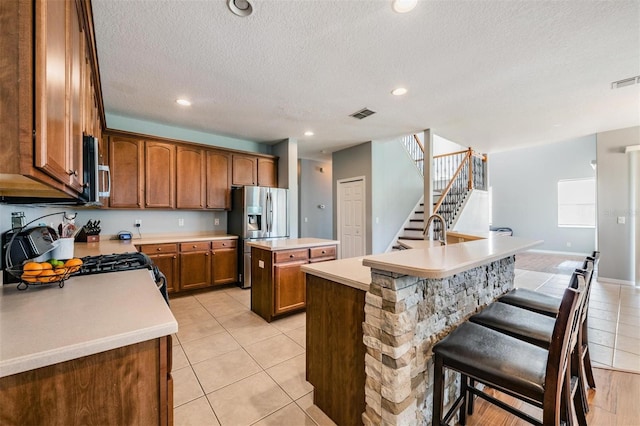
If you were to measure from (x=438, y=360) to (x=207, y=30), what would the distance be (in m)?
2.67

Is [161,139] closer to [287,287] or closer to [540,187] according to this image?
[287,287]

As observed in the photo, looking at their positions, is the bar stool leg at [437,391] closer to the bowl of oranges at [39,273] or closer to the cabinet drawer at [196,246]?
the bowl of oranges at [39,273]

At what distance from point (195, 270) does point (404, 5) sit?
4.00m

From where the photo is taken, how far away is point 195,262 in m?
3.99

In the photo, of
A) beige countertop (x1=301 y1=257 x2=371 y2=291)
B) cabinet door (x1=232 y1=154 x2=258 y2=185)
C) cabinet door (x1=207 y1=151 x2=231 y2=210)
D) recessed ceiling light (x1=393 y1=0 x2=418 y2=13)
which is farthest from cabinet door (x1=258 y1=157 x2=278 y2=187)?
recessed ceiling light (x1=393 y1=0 x2=418 y2=13)

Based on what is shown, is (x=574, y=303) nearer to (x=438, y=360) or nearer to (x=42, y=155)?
(x=438, y=360)

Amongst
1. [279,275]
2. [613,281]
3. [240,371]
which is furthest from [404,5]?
[613,281]

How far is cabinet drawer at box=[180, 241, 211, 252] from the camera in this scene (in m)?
3.89

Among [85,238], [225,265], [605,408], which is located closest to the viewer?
[605,408]

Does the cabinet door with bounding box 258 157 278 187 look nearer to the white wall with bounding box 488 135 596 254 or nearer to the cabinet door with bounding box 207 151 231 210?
the cabinet door with bounding box 207 151 231 210

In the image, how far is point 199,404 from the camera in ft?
5.87

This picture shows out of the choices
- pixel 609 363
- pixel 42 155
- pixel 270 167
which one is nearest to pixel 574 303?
pixel 42 155

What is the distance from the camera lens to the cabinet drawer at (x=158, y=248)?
3587 mm

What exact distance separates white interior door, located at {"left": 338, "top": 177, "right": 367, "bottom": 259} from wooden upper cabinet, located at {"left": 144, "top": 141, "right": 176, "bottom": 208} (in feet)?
11.1
